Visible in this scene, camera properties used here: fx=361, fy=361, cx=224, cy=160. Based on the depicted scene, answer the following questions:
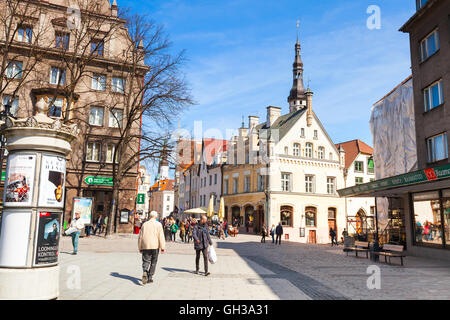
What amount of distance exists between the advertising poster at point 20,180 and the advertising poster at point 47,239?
→ 0.48m

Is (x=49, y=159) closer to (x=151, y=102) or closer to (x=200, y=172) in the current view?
(x=151, y=102)

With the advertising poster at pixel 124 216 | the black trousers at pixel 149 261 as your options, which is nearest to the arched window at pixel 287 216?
the advertising poster at pixel 124 216

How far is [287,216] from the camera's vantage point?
42.5 m

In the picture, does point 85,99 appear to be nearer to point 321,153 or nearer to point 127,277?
point 127,277

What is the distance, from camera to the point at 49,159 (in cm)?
757

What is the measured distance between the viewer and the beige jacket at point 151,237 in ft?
30.7

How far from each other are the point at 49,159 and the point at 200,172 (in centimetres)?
5538

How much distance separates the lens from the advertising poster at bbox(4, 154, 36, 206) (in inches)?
287

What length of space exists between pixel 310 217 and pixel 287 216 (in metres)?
3.45

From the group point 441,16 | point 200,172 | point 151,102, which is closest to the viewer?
point 441,16

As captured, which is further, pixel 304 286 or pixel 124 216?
pixel 124 216

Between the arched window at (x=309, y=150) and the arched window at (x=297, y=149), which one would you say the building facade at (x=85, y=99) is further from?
the arched window at (x=309, y=150)

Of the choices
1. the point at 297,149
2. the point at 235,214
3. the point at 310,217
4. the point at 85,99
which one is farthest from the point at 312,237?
the point at 85,99
